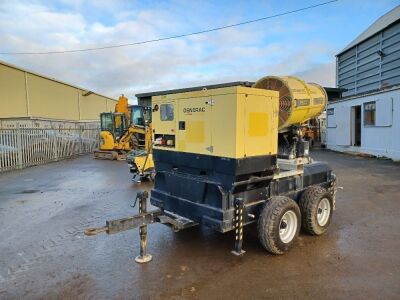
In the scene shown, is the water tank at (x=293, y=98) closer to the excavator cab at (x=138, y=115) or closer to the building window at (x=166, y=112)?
the building window at (x=166, y=112)

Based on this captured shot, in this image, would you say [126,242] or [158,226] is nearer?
[126,242]

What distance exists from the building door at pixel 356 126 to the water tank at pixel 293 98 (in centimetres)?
1492

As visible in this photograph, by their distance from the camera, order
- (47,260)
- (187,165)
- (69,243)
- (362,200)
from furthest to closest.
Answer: (362,200), (69,243), (187,165), (47,260)

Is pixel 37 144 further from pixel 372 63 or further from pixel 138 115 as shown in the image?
pixel 372 63

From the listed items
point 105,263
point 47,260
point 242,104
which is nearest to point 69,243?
point 47,260

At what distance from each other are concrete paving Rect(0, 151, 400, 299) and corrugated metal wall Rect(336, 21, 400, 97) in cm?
1441

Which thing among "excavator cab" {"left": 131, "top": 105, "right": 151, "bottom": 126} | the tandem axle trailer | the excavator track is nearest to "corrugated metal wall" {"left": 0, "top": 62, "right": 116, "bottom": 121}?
the excavator track

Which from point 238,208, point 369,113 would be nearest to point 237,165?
point 238,208

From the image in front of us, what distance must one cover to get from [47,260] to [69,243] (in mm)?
622

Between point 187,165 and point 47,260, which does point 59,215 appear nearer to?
point 47,260

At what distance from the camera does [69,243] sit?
16.5 ft

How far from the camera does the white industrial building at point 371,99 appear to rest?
1491cm

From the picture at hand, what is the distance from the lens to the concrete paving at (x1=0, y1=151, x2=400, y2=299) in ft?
11.8

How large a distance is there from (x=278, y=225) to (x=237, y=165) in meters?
1.04
